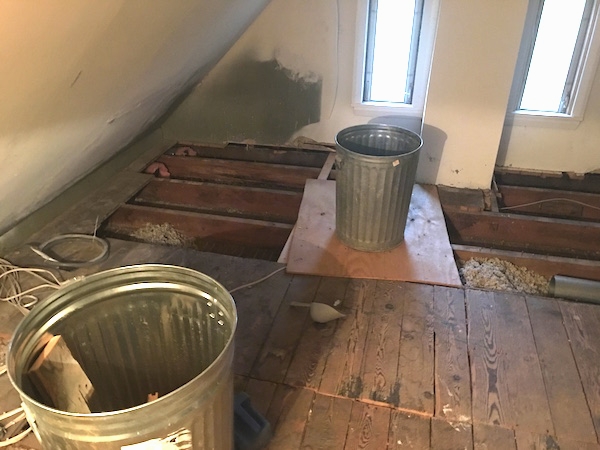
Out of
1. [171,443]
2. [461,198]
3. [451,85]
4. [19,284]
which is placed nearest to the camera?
[171,443]

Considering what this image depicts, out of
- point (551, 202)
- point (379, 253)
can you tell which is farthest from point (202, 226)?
point (551, 202)

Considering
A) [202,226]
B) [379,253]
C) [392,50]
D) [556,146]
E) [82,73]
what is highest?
[82,73]

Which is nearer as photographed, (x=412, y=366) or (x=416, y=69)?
(x=412, y=366)

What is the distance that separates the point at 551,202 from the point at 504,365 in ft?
5.03

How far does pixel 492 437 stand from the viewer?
147cm

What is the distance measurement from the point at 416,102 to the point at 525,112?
673mm

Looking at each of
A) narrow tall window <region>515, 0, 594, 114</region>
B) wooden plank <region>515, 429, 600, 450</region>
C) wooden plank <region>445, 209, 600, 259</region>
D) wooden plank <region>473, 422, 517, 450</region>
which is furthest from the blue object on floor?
narrow tall window <region>515, 0, 594, 114</region>

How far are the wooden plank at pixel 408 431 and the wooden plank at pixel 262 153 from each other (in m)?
2.04

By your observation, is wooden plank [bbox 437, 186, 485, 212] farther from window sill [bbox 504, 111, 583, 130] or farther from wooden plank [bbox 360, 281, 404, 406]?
wooden plank [bbox 360, 281, 404, 406]

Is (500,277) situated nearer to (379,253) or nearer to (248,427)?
(379,253)

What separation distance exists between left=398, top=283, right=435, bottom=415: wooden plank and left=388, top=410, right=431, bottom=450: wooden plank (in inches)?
1.3

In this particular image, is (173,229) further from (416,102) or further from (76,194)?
(416,102)

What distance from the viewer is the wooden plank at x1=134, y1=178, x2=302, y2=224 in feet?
9.55

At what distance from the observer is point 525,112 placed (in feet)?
9.91
